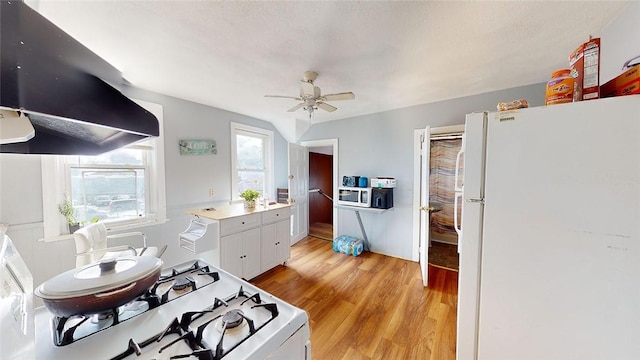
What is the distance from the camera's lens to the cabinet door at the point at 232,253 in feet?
7.47

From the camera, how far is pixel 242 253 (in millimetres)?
2465

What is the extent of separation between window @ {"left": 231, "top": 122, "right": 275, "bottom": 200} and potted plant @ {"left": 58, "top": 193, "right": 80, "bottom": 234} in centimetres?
166

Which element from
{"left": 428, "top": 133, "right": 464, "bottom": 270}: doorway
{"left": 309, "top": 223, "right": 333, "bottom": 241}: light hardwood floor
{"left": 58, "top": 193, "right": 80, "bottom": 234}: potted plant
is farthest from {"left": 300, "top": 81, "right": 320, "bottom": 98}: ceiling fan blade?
{"left": 309, "top": 223, "right": 333, "bottom": 241}: light hardwood floor

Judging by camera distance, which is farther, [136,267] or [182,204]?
[182,204]

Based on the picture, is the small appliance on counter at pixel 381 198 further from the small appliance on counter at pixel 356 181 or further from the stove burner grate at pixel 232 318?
the stove burner grate at pixel 232 318

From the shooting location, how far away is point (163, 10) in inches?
50.0

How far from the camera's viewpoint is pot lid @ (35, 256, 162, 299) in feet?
2.16

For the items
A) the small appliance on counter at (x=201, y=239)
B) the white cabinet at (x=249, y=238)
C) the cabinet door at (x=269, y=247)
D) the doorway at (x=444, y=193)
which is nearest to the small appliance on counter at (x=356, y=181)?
the white cabinet at (x=249, y=238)

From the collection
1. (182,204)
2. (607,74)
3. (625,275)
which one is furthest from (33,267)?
(607,74)

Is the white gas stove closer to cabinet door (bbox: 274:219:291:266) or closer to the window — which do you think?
cabinet door (bbox: 274:219:291:266)

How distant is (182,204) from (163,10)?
2.23 meters

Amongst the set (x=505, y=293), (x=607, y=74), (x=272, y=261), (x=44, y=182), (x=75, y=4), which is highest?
(x=75, y=4)

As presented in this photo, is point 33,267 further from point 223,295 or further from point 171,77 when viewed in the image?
point 223,295

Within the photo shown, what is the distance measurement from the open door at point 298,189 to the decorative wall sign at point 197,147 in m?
1.21
